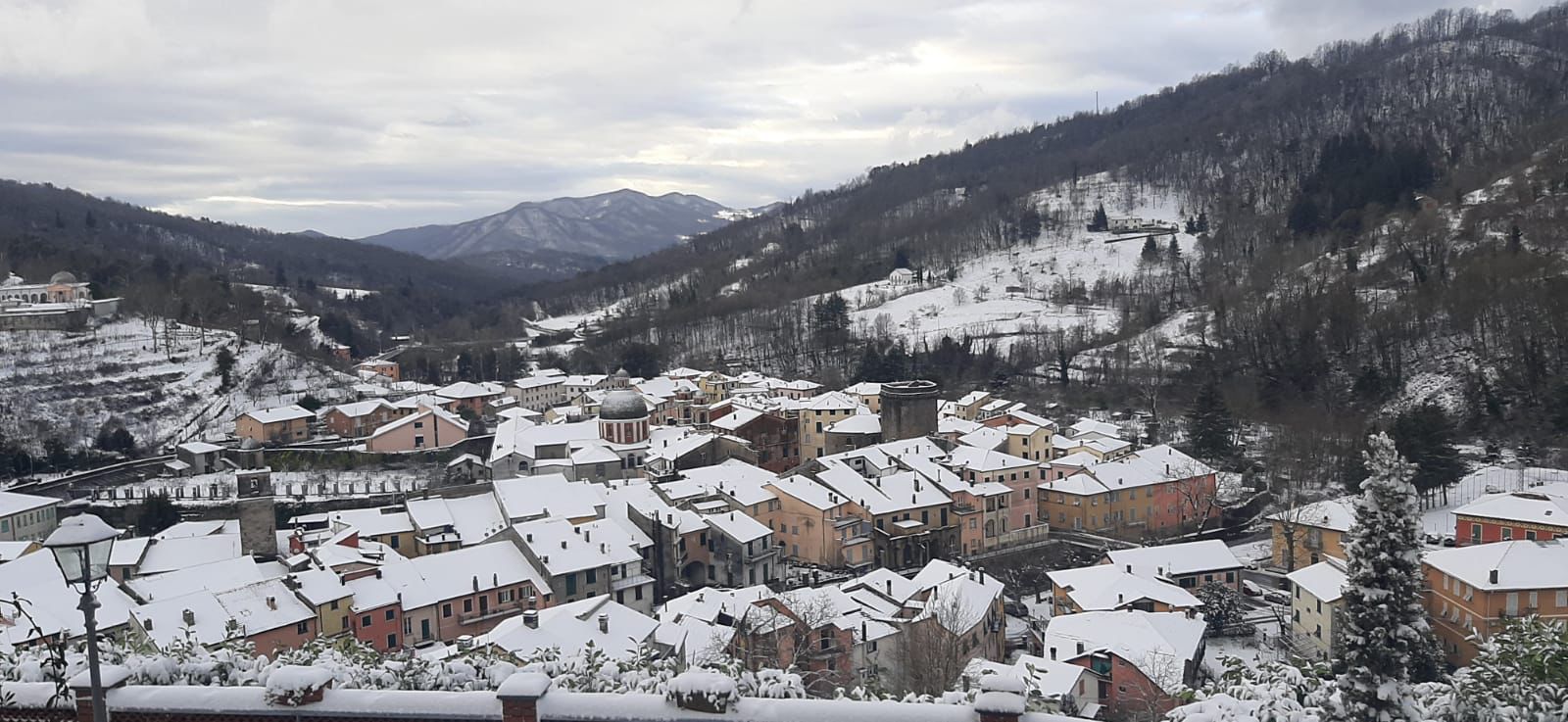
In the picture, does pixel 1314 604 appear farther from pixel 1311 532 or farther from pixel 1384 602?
pixel 1384 602

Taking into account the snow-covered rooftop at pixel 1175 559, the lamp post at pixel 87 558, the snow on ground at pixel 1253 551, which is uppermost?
the lamp post at pixel 87 558

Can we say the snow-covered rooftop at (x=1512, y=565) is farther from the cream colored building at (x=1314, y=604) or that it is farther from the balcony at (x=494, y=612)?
the balcony at (x=494, y=612)

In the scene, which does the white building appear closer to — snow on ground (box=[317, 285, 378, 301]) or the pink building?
the pink building

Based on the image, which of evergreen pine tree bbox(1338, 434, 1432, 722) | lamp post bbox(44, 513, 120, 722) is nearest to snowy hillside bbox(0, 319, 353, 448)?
lamp post bbox(44, 513, 120, 722)

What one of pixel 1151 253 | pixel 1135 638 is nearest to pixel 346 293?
pixel 1151 253

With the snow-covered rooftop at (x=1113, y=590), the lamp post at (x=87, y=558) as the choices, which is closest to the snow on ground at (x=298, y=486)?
the snow-covered rooftop at (x=1113, y=590)

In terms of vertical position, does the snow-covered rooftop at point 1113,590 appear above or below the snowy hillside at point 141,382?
below

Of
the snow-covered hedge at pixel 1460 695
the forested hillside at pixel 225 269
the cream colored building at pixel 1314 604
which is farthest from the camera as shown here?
the forested hillside at pixel 225 269

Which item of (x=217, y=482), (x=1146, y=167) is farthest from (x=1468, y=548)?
(x=1146, y=167)
